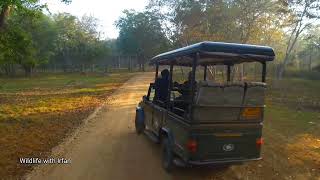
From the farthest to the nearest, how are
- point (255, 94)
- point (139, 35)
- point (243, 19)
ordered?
1. point (139, 35)
2. point (243, 19)
3. point (255, 94)

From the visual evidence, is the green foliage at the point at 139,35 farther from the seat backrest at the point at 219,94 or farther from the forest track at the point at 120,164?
the seat backrest at the point at 219,94

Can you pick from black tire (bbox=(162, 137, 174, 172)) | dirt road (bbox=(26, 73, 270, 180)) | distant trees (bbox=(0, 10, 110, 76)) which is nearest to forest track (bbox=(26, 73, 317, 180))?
dirt road (bbox=(26, 73, 270, 180))

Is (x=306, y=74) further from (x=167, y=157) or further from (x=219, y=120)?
(x=219, y=120)

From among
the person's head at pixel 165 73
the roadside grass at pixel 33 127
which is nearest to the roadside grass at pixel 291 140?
the person's head at pixel 165 73

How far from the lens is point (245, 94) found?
756 cm

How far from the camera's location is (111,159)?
8992mm

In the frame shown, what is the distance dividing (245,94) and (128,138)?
15.9 feet

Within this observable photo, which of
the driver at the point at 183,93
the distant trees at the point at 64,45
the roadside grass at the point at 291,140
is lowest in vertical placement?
the roadside grass at the point at 291,140

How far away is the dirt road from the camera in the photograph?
7.89 meters

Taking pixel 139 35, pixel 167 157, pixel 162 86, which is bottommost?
pixel 167 157

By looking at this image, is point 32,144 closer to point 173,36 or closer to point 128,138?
point 128,138

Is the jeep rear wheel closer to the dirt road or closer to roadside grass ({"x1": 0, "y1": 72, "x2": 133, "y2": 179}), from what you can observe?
the dirt road

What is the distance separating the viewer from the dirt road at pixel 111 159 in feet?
25.9

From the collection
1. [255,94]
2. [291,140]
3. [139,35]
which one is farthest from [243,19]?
[139,35]
